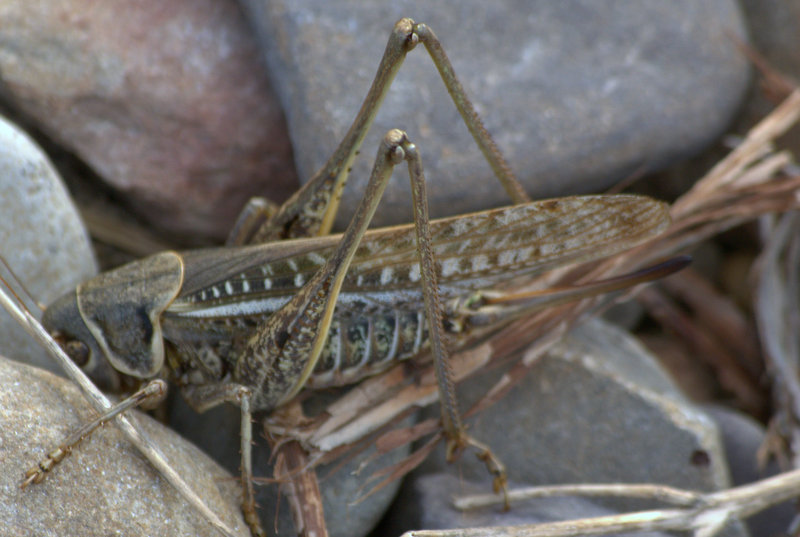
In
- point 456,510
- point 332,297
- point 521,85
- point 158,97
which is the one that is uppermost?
point 521,85

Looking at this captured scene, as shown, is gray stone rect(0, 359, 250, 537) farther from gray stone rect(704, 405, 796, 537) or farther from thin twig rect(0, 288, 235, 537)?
gray stone rect(704, 405, 796, 537)

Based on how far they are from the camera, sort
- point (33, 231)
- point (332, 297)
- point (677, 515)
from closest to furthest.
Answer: point (332, 297) < point (677, 515) < point (33, 231)

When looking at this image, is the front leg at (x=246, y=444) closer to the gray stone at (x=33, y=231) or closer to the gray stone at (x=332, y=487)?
the gray stone at (x=332, y=487)

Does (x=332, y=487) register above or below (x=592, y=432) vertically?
below

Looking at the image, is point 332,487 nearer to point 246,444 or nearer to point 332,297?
point 246,444

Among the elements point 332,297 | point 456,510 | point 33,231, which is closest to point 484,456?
point 456,510

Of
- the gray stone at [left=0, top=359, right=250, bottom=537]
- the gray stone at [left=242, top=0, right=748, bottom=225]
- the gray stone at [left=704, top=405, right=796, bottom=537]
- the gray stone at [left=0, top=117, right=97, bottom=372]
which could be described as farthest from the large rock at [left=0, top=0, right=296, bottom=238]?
the gray stone at [left=704, top=405, right=796, bottom=537]
